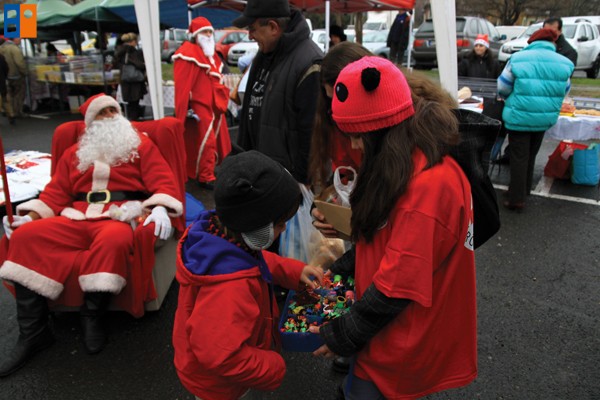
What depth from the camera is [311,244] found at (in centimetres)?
280

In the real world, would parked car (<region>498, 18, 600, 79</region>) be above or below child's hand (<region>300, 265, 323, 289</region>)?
above

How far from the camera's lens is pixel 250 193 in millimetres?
1452

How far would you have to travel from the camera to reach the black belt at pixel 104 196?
10.4 feet

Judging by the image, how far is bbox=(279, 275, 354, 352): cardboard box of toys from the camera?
1737 mm

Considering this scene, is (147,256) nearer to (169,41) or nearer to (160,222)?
(160,222)

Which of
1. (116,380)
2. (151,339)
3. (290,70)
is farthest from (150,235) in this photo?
(290,70)

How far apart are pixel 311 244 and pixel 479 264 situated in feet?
6.29

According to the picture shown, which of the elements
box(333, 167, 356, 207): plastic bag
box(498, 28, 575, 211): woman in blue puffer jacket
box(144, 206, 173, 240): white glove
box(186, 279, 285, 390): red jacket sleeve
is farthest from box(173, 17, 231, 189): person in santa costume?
box(186, 279, 285, 390): red jacket sleeve

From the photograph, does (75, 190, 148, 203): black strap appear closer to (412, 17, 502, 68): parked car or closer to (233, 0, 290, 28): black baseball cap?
(233, 0, 290, 28): black baseball cap

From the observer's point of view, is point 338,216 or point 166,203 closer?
point 338,216

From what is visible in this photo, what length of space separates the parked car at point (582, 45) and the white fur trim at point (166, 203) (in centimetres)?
1598

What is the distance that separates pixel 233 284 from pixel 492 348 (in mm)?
2105

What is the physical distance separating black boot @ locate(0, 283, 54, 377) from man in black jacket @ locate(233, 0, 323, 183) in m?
1.69

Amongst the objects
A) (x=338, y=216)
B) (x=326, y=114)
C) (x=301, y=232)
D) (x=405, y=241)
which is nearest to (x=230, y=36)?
(x=301, y=232)
